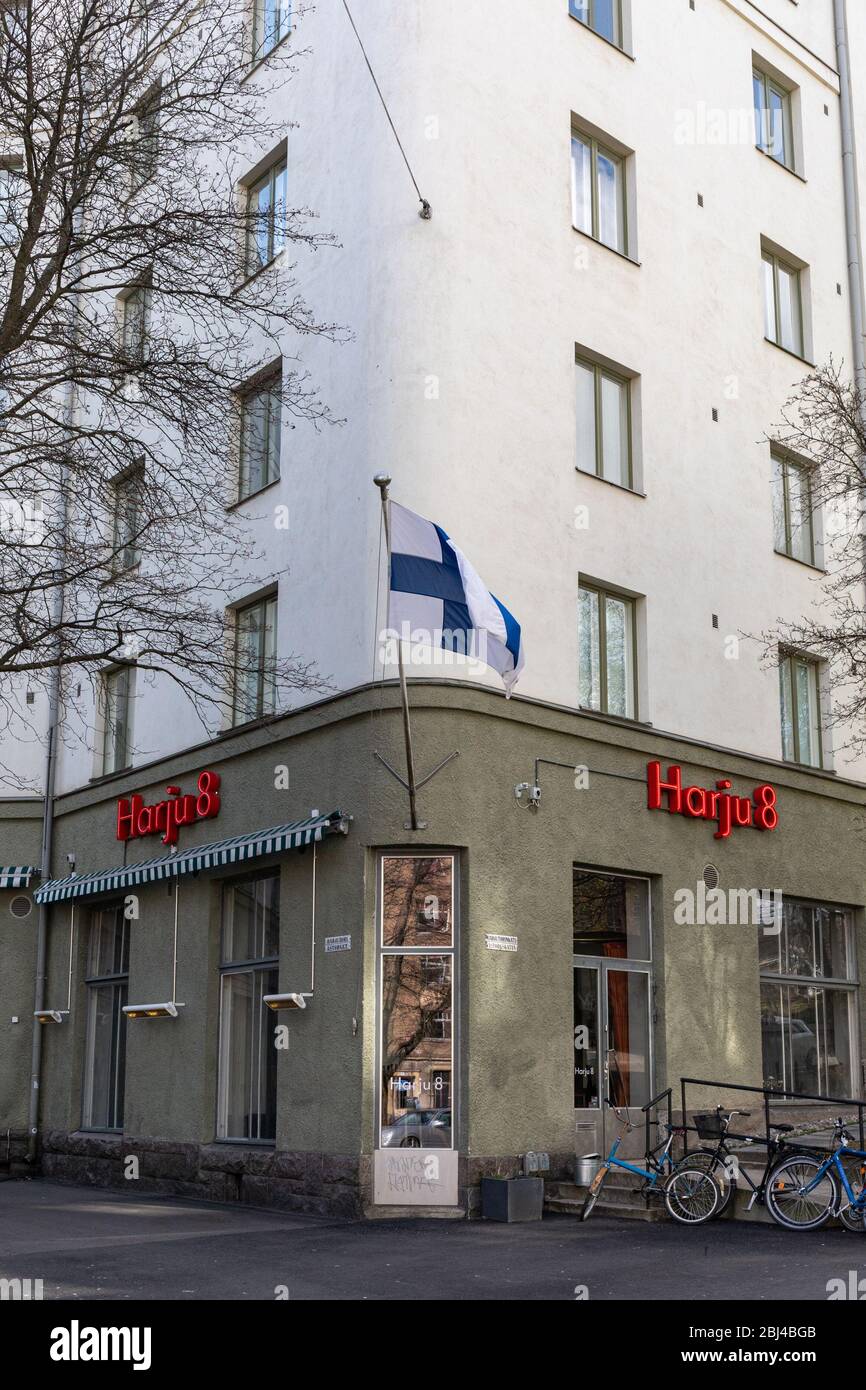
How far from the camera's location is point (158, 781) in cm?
2023

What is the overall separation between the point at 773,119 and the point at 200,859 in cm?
1474

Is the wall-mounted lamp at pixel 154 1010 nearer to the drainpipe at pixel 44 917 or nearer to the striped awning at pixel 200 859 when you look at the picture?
the striped awning at pixel 200 859

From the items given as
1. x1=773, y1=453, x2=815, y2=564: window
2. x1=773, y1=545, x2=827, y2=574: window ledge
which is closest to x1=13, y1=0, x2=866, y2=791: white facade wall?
x1=773, y1=545, x2=827, y2=574: window ledge

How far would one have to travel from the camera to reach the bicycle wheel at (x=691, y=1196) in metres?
14.2

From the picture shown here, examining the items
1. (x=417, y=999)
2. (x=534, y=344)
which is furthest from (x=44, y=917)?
(x=534, y=344)

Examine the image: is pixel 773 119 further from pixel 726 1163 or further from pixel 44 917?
pixel 44 917

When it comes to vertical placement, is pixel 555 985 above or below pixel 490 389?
below

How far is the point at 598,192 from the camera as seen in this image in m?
19.4

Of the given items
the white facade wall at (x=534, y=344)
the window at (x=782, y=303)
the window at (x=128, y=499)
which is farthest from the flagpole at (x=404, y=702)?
the window at (x=782, y=303)

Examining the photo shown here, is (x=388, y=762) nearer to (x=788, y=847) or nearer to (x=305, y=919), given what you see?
(x=305, y=919)

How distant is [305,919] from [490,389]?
6349 mm

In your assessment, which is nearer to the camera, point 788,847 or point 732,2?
point 788,847

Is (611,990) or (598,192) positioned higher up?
(598,192)

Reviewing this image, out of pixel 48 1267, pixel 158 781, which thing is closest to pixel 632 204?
pixel 158 781
